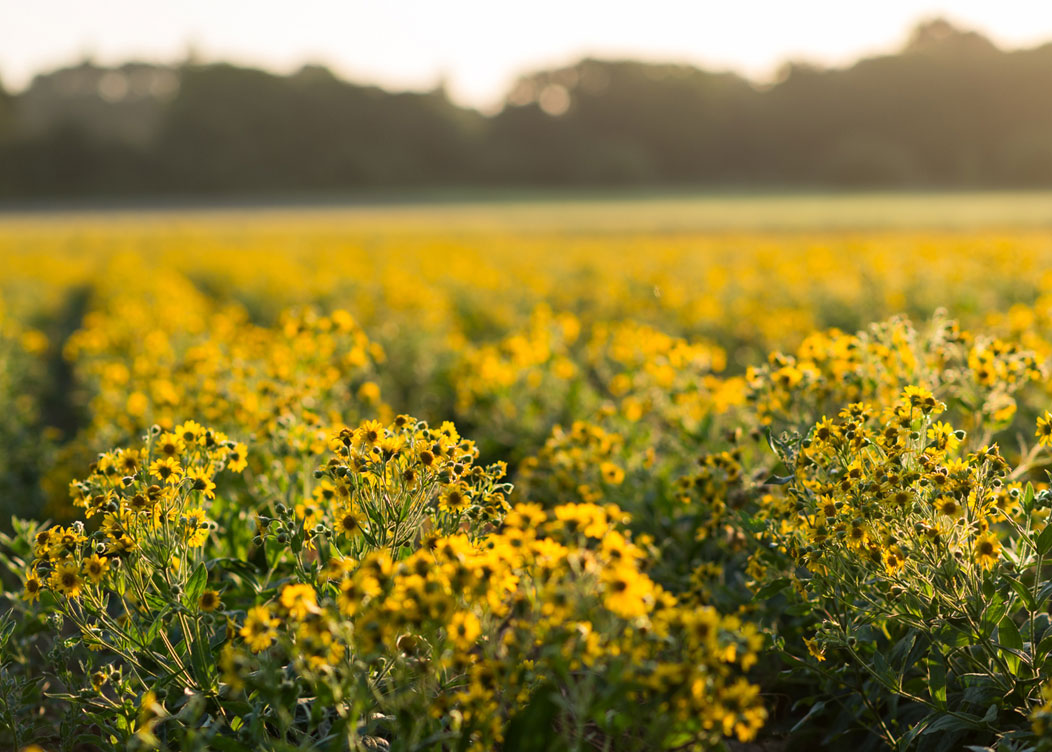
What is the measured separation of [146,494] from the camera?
8.42 ft

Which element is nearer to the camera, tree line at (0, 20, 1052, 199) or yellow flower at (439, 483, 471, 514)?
yellow flower at (439, 483, 471, 514)

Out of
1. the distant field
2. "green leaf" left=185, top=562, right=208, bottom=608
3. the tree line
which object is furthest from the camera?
the tree line

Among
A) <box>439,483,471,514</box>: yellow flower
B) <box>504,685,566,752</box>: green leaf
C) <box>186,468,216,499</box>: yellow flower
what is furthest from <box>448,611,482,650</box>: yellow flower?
<box>186,468,216,499</box>: yellow flower

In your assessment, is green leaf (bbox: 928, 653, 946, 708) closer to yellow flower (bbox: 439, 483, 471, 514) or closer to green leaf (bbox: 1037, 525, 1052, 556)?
green leaf (bbox: 1037, 525, 1052, 556)

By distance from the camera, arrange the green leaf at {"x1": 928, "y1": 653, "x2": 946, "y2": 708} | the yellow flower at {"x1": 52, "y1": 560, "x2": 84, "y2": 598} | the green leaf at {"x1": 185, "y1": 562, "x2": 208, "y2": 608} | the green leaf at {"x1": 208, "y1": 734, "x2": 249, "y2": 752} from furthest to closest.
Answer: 1. the green leaf at {"x1": 185, "y1": 562, "x2": 208, "y2": 608}
2. the green leaf at {"x1": 928, "y1": 653, "x2": 946, "y2": 708}
3. the yellow flower at {"x1": 52, "y1": 560, "x2": 84, "y2": 598}
4. the green leaf at {"x1": 208, "y1": 734, "x2": 249, "y2": 752}

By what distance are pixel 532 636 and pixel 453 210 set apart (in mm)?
41898

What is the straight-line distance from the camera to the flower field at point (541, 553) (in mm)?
1990

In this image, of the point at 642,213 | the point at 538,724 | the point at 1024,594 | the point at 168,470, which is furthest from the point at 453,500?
the point at 642,213

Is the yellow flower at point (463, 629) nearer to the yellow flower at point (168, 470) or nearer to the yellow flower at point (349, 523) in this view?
the yellow flower at point (349, 523)

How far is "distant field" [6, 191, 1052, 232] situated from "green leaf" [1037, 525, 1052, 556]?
74.2 feet

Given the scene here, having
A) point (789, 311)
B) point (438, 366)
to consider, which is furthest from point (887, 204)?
point (438, 366)

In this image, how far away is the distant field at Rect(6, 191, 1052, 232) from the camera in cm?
2709

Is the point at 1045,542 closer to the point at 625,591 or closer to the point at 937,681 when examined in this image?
the point at 937,681

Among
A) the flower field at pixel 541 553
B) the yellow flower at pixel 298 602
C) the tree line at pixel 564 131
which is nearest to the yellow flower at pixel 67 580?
the flower field at pixel 541 553
